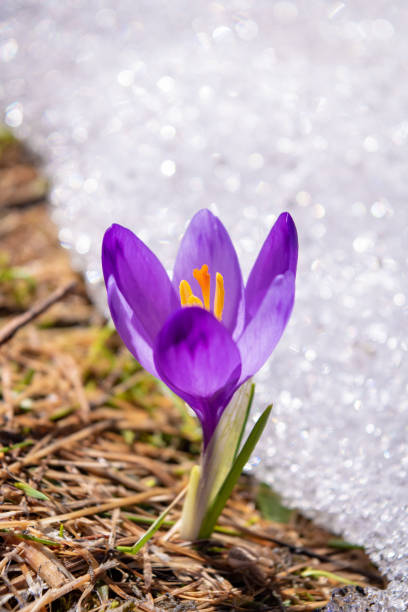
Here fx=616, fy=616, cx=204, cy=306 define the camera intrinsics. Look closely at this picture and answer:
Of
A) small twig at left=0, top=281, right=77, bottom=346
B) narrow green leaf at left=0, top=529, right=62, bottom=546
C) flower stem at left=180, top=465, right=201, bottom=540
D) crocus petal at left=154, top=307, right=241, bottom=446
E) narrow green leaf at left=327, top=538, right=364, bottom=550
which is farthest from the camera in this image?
small twig at left=0, top=281, right=77, bottom=346

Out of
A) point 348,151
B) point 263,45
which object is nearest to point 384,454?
point 348,151

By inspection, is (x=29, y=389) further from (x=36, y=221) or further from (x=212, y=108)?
(x=212, y=108)

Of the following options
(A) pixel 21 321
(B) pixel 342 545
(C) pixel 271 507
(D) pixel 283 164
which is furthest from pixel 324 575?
(D) pixel 283 164

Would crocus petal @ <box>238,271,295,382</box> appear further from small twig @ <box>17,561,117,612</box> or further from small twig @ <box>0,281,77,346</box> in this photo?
small twig @ <box>0,281,77,346</box>

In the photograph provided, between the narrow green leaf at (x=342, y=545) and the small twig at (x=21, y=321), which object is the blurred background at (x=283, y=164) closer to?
the narrow green leaf at (x=342, y=545)

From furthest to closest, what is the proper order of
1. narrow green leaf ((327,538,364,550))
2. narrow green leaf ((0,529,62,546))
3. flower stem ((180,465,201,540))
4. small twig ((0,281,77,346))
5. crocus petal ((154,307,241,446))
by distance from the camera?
small twig ((0,281,77,346)) → narrow green leaf ((327,538,364,550)) → flower stem ((180,465,201,540)) → narrow green leaf ((0,529,62,546)) → crocus petal ((154,307,241,446))

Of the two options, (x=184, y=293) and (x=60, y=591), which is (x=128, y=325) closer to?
(x=184, y=293)

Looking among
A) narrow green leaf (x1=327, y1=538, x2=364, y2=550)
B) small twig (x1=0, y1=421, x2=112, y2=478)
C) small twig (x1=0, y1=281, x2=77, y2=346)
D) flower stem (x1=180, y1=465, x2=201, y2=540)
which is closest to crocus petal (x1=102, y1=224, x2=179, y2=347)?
flower stem (x1=180, y1=465, x2=201, y2=540)

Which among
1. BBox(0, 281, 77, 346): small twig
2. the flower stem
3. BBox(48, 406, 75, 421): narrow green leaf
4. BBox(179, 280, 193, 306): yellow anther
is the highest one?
BBox(179, 280, 193, 306): yellow anther

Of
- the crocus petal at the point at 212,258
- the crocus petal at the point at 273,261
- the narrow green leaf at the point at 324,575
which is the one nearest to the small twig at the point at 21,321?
the crocus petal at the point at 212,258
